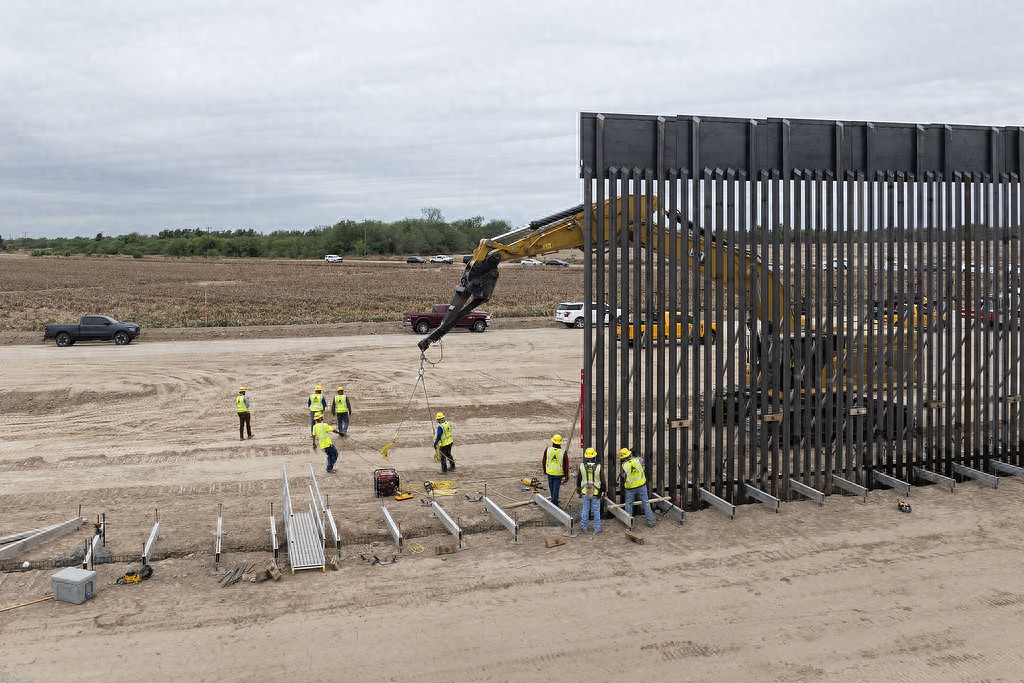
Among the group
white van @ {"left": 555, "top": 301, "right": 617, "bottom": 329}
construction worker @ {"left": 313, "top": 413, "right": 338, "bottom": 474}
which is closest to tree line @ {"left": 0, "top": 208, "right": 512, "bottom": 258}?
white van @ {"left": 555, "top": 301, "right": 617, "bottom": 329}

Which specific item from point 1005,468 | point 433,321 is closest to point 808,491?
point 1005,468

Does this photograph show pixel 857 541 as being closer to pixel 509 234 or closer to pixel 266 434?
pixel 509 234

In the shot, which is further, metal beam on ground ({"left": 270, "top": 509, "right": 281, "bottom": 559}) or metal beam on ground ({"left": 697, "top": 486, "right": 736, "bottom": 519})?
metal beam on ground ({"left": 697, "top": 486, "right": 736, "bottom": 519})

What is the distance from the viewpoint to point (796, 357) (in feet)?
55.1

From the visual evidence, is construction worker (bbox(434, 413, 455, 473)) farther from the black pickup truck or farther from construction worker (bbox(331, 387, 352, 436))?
the black pickup truck

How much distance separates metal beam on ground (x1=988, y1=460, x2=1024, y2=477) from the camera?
1770 cm

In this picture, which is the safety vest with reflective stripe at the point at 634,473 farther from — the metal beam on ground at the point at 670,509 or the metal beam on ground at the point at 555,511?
the metal beam on ground at the point at 555,511

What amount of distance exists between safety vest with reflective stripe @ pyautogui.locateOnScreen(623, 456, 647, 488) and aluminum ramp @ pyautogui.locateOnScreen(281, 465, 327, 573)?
206 inches

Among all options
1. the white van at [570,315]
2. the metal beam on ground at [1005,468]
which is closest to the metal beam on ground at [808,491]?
the metal beam on ground at [1005,468]

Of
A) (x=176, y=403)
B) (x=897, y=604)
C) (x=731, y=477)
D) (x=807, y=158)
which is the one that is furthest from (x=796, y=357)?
(x=176, y=403)

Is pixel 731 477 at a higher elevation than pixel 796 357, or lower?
lower

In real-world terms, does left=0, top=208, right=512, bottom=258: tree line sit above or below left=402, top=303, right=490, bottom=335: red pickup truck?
above

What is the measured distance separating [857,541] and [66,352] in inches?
1318

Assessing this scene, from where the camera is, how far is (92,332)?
38.9 metres
